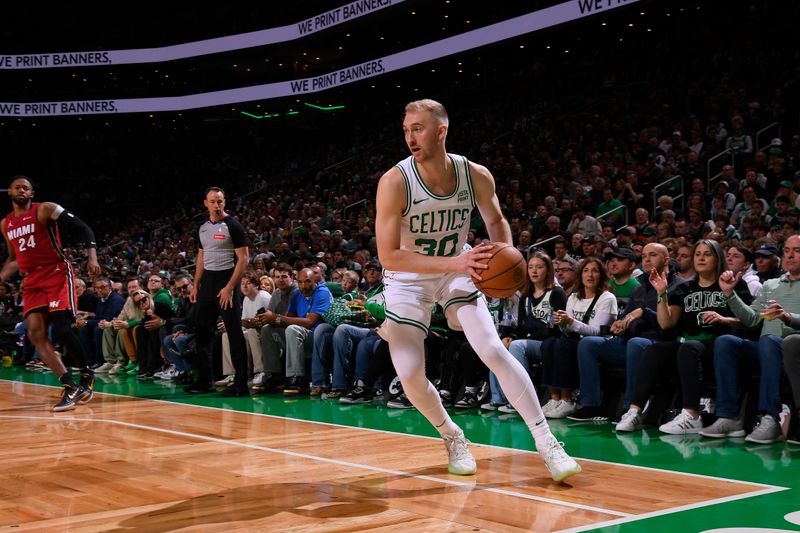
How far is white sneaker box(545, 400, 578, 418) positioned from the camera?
641 cm

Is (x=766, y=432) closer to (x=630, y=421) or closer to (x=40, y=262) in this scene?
(x=630, y=421)

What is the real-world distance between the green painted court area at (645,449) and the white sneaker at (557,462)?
243 mm

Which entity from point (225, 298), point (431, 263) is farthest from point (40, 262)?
point (431, 263)

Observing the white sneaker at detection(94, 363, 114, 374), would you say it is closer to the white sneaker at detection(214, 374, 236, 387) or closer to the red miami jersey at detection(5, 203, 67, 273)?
the white sneaker at detection(214, 374, 236, 387)

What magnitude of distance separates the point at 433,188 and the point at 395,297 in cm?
56

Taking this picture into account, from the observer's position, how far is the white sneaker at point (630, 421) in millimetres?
5730

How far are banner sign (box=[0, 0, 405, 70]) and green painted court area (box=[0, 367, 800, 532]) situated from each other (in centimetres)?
1747

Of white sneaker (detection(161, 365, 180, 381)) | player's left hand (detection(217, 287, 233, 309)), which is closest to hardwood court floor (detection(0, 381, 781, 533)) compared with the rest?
player's left hand (detection(217, 287, 233, 309))

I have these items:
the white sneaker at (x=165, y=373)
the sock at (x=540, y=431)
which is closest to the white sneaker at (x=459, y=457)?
the sock at (x=540, y=431)

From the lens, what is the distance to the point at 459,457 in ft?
13.8

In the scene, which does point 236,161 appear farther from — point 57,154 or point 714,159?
point 714,159

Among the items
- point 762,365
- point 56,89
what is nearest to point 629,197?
point 762,365

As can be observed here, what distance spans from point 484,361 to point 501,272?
58cm

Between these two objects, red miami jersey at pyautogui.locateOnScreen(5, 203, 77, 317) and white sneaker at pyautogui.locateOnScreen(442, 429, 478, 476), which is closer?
white sneaker at pyautogui.locateOnScreen(442, 429, 478, 476)
